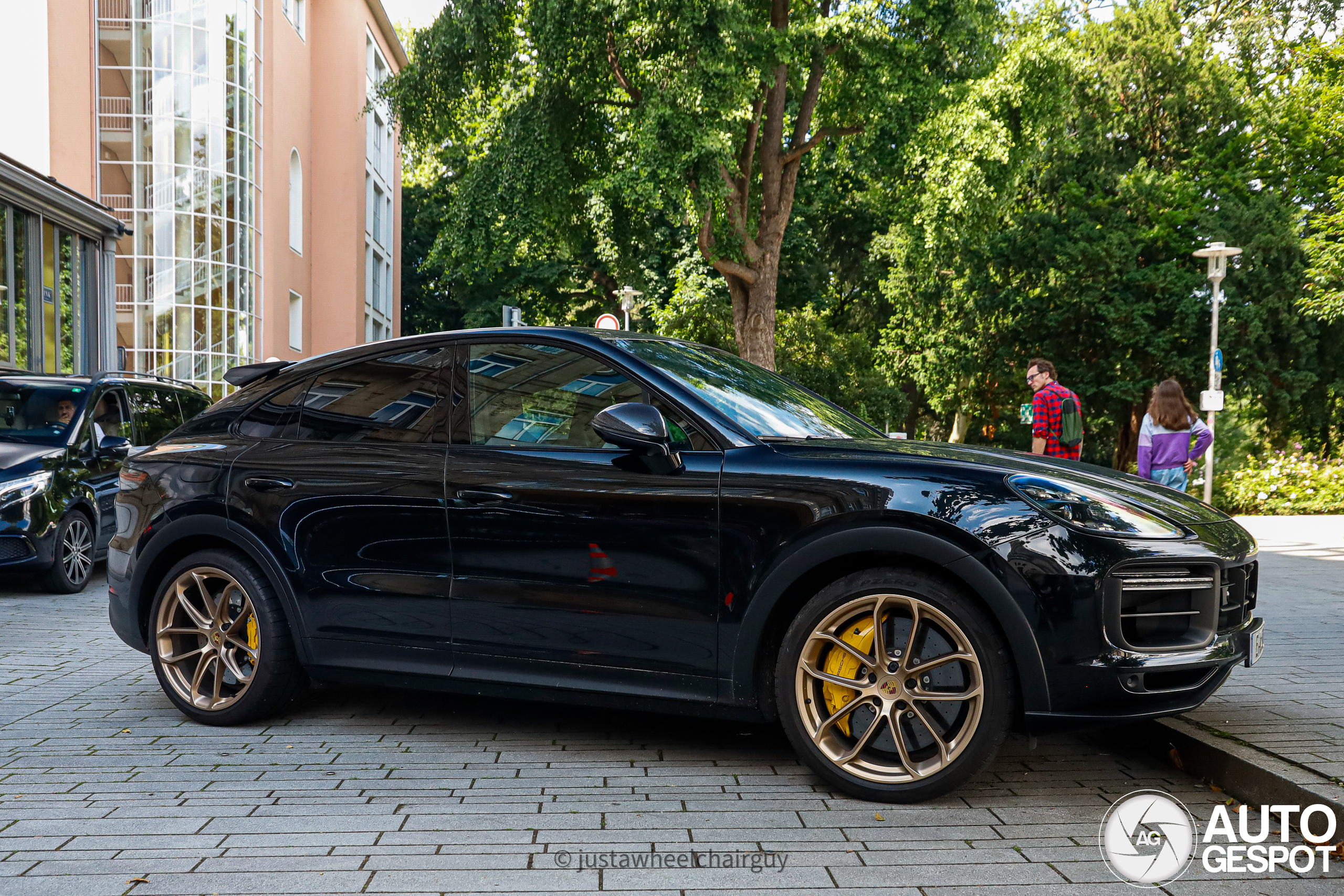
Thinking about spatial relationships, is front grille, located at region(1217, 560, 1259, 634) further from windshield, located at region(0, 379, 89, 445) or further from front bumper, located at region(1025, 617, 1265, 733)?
windshield, located at region(0, 379, 89, 445)

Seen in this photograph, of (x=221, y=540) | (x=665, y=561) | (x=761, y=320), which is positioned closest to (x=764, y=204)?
(x=761, y=320)

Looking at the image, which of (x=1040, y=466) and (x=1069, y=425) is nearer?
(x=1040, y=466)

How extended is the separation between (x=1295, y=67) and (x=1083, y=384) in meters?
11.1

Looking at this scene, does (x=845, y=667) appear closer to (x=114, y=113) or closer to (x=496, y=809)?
(x=496, y=809)

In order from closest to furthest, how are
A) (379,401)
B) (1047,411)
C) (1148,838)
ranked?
(1148,838) < (379,401) < (1047,411)

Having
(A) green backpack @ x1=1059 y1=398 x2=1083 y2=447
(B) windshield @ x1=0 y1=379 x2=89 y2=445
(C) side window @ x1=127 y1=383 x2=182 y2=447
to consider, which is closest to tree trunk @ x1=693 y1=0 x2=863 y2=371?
(A) green backpack @ x1=1059 y1=398 x2=1083 y2=447

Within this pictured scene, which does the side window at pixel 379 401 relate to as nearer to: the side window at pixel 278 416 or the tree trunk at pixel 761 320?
the side window at pixel 278 416

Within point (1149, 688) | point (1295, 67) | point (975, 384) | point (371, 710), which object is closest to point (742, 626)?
point (1149, 688)

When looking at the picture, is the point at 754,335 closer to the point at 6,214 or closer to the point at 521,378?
the point at 6,214

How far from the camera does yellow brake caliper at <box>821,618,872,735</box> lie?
3799 millimetres

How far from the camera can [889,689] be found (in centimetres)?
377

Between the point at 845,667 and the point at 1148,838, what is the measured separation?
1.08 metres

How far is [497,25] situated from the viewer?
1998 cm

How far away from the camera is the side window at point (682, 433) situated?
404 cm
